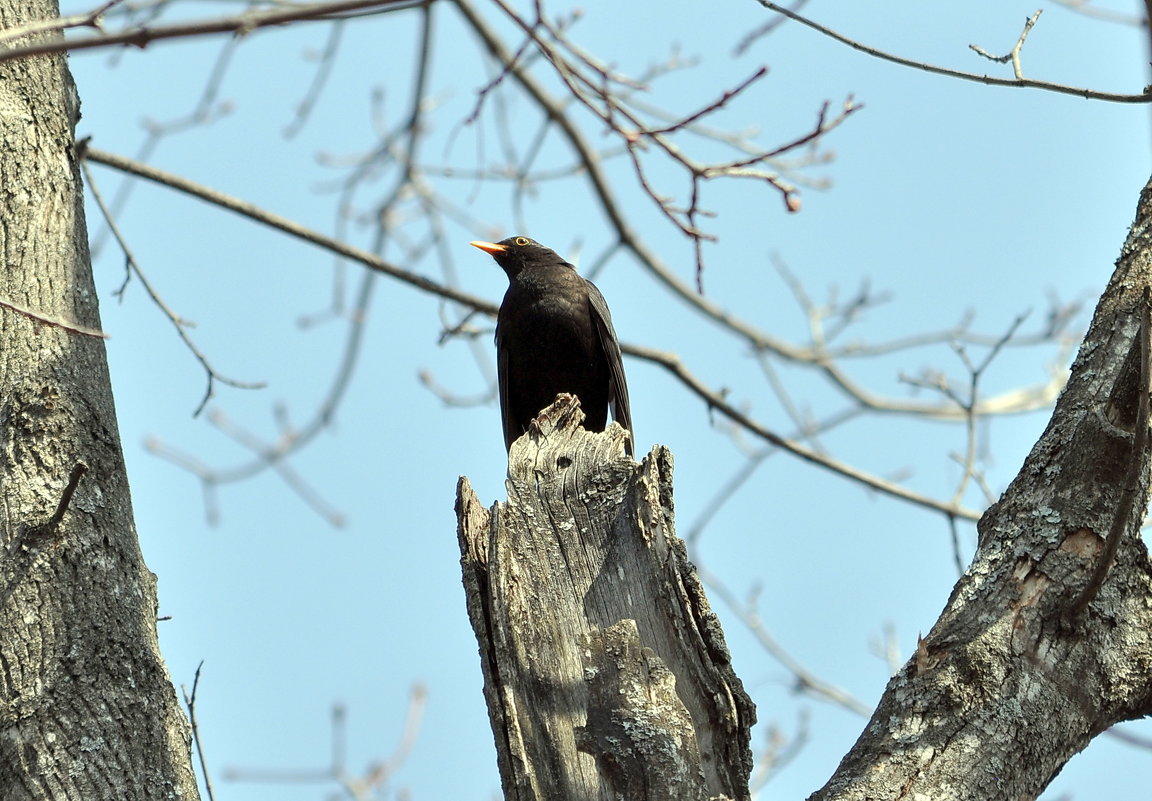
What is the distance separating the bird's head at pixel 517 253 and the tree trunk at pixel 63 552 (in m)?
3.20

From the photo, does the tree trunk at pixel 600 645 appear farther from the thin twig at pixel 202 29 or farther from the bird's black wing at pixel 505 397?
the bird's black wing at pixel 505 397

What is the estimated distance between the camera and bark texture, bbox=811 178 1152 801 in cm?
241

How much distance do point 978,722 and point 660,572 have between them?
73 centimetres

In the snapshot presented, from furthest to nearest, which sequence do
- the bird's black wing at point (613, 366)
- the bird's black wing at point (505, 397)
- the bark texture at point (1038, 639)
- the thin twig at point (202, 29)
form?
the bird's black wing at point (505, 397) < the bird's black wing at point (613, 366) < the bark texture at point (1038, 639) < the thin twig at point (202, 29)

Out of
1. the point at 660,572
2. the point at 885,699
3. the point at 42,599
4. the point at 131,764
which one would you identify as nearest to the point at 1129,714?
the point at 885,699

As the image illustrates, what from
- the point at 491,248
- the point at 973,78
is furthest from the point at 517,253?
the point at 973,78

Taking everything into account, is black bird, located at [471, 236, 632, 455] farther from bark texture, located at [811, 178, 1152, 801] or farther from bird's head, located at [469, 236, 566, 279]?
bark texture, located at [811, 178, 1152, 801]

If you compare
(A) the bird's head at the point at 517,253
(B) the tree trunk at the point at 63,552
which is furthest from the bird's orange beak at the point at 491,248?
(B) the tree trunk at the point at 63,552

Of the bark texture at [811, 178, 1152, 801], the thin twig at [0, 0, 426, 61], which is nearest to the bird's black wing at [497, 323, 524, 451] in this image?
the bark texture at [811, 178, 1152, 801]

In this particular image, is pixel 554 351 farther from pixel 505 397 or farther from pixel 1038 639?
pixel 1038 639

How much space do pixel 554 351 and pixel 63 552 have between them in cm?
324

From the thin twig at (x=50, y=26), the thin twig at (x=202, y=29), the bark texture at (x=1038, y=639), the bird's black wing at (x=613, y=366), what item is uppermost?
the bird's black wing at (x=613, y=366)

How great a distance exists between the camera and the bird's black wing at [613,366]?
218 inches

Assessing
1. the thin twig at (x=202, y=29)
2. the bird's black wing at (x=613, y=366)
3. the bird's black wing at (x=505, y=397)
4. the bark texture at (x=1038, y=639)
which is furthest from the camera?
the bird's black wing at (x=505, y=397)
